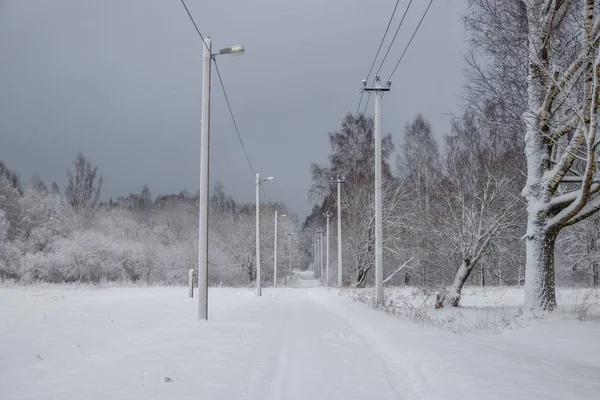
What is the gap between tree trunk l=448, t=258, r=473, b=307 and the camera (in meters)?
18.0

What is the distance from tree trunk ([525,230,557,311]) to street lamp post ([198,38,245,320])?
26.8 ft

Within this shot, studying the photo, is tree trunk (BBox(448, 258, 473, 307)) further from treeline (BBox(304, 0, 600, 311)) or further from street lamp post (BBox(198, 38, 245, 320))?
street lamp post (BBox(198, 38, 245, 320))

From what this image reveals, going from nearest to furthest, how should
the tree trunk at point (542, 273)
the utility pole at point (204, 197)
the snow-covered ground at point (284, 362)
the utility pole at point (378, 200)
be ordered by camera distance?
the snow-covered ground at point (284, 362) < the tree trunk at point (542, 273) < the utility pole at point (204, 197) < the utility pole at point (378, 200)

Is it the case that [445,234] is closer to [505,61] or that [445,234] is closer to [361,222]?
[505,61]

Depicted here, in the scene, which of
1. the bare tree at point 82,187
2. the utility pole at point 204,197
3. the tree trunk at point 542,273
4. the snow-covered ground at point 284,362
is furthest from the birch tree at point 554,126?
the bare tree at point 82,187

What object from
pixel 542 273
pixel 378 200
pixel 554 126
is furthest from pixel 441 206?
pixel 554 126

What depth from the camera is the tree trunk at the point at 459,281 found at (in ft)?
58.9

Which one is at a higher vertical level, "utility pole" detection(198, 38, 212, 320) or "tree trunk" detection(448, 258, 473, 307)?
"utility pole" detection(198, 38, 212, 320)

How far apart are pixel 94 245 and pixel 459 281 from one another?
36380mm

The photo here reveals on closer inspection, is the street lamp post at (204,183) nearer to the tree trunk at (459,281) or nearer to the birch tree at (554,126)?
the birch tree at (554,126)

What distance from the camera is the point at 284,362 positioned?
5.94 m

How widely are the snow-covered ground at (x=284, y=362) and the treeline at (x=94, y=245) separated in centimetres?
3517

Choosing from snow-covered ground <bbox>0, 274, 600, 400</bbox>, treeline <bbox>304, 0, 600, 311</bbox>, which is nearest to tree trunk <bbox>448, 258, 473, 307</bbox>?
treeline <bbox>304, 0, 600, 311</bbox>

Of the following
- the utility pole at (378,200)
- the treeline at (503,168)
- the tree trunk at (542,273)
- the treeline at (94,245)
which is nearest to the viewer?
the treeline at (503,168)
